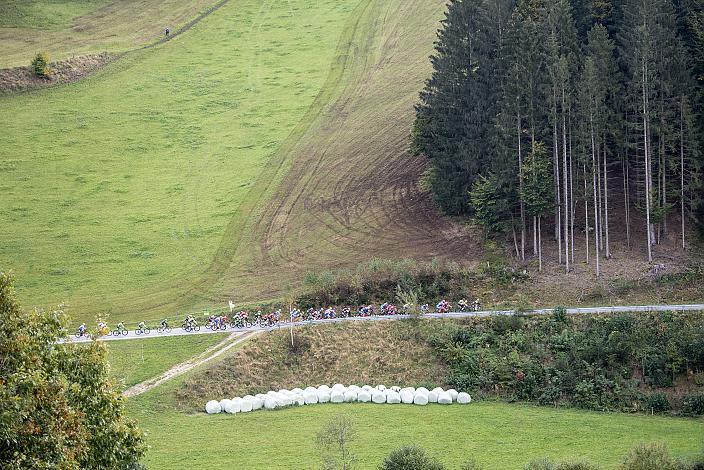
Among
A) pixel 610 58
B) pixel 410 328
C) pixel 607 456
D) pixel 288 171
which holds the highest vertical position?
pixel 610 58

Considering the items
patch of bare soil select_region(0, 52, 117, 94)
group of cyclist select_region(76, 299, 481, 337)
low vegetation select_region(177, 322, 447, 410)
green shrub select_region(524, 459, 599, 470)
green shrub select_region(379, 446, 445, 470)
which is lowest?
green shrub select_region(524, 459, 599, 470)

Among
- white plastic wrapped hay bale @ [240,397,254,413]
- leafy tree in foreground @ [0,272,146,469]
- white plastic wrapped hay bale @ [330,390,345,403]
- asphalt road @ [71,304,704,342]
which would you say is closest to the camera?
leafy tree in foreground @ [0,272,146,469]

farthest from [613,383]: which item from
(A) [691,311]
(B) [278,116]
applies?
(B) [278,116]

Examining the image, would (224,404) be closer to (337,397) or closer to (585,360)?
(337,397)

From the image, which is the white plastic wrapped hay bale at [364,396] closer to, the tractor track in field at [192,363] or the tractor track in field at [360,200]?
the tractor track in field at [192,363]

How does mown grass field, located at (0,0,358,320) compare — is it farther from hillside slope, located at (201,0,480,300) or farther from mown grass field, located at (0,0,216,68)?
mown grass field, located at (0,0,216,68)

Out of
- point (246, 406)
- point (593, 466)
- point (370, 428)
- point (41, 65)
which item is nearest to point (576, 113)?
point (370, 428)

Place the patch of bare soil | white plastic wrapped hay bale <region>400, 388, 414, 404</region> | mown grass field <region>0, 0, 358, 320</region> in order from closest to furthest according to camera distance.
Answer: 1. white plastic wrapped hay bale <region>400, 388, 414, 404</region>
2. mown grass field <region>0, 0, 358, 320</region>
3. the patch of bare soil

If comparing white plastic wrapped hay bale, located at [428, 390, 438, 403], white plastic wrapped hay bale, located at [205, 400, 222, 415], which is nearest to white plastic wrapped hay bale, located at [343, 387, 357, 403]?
white plastic wrapped hay bale, located at [428, 390, 438, 403]

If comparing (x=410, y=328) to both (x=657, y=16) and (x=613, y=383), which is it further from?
(x=657, y=16)
